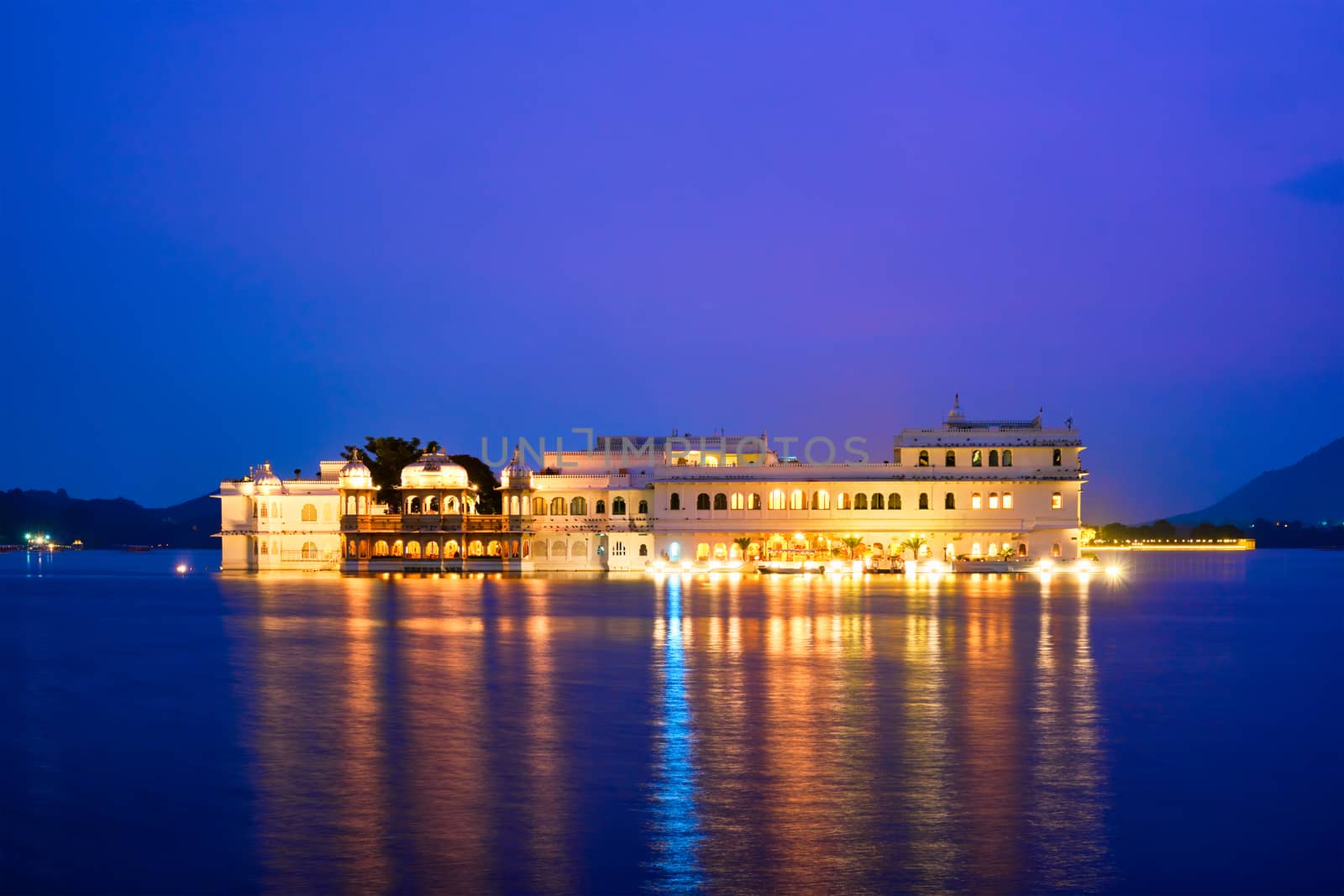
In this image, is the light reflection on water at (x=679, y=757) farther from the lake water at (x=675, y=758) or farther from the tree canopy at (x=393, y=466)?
the tree canopy at (x=393, y=466)

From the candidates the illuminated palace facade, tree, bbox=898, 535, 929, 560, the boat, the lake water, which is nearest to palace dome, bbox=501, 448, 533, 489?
the illuminated palace facade

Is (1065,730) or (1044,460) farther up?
(1044,460)

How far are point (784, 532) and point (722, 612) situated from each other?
36.4 metres

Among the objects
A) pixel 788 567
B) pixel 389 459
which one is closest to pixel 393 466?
pixel 389 459

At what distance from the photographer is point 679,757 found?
1759 cm


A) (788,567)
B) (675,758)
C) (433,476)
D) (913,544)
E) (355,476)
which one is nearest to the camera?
(675,758)

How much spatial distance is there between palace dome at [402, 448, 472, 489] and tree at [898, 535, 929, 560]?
24736 mm

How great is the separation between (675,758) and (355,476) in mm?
61927

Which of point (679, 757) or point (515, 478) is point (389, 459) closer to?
point (515, 478)

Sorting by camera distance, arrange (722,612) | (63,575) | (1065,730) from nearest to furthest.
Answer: (1065,730), (722,612), (63,575)

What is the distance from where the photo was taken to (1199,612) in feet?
153

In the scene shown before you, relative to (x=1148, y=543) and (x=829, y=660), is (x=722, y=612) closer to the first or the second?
(x=829, y=660)

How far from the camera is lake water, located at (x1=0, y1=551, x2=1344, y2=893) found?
41.3ft

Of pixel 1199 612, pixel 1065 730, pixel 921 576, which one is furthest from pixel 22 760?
pixel 921 576
